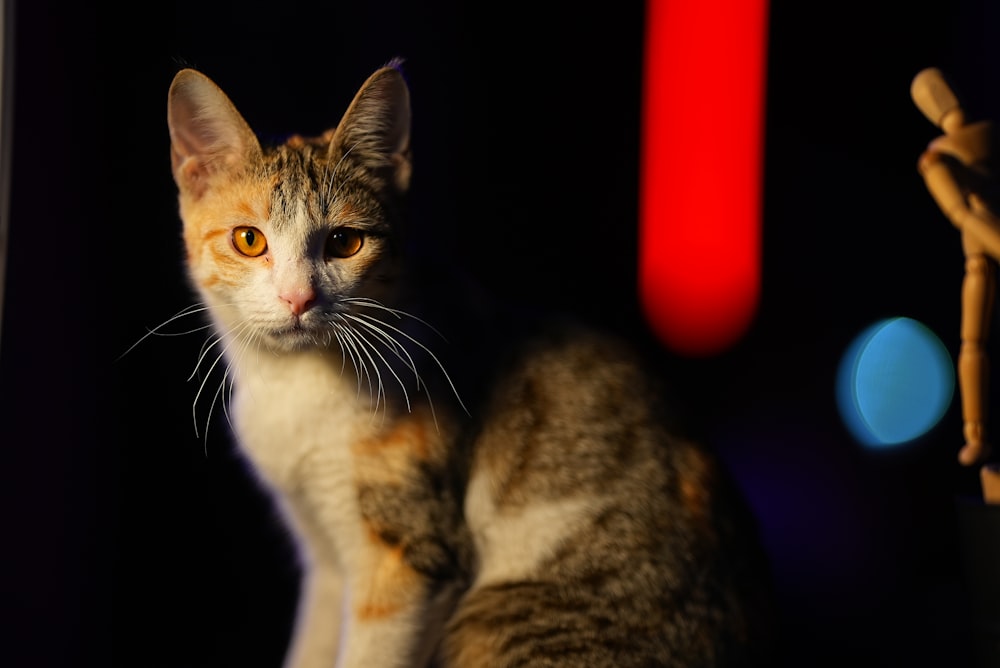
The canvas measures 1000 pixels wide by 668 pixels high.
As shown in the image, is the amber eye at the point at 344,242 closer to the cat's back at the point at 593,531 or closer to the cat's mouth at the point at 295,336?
the cat's mouth at the point at 295,336

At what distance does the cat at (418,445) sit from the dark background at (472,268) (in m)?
0.31

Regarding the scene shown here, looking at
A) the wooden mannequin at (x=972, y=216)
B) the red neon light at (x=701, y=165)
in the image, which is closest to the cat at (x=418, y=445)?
the wooden mannequin at (x=972, y=216)

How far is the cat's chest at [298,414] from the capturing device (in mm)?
1419

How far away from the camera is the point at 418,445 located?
1413mm

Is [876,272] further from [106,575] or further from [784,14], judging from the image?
[106,575]

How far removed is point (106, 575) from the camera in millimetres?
1803

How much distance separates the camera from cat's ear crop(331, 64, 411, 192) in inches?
55.2

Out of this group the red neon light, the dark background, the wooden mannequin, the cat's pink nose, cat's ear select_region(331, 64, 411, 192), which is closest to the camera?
the cat's pink nose

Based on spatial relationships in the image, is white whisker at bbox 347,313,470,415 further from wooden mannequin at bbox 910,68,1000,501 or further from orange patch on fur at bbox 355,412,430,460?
wooden mannequin at bbox 910,68,1000,501

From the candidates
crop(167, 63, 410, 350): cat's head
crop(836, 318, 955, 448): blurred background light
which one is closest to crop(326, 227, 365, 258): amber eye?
crop(167, 63, 410, 350): cat's head

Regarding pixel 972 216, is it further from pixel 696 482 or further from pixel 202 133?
pixel 202 133

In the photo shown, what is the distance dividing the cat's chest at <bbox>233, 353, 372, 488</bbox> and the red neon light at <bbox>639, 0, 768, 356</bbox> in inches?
36.2

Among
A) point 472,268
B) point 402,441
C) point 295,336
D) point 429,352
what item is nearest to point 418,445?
point 402,441

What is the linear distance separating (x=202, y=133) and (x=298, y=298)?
357 mm
